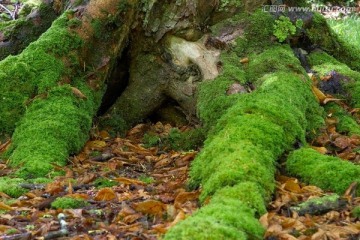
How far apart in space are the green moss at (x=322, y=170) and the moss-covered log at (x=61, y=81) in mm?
2153

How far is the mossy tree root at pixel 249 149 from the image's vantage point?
3.31 m

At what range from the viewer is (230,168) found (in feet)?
13.4

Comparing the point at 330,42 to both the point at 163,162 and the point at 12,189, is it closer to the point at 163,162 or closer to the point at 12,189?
the point at 163,162

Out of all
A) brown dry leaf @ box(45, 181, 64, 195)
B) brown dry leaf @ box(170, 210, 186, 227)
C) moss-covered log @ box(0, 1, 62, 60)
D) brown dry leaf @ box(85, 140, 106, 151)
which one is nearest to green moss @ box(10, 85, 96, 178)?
brown dry leaf @ box(85, 140, 106, 151)

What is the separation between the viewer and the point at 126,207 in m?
3.98

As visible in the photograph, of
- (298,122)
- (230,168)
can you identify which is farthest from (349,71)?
(230,168)

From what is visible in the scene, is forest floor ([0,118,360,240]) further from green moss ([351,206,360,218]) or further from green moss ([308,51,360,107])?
green moss ([308,51,360,107])

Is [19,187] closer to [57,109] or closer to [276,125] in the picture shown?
[57,109]

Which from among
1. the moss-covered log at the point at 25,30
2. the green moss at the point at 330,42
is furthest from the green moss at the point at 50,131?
the green moss at the point at 330,42

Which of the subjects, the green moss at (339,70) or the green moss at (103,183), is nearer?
the green moss at (103,183)

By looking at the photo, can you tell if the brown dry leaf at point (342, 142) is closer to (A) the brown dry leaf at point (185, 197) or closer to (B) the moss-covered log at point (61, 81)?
(A) the brown dry leaf at point (185, 197)

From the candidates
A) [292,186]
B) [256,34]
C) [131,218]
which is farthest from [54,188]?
[256,34]

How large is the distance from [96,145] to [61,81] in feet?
2.55

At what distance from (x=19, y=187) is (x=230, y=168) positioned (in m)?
1.69
